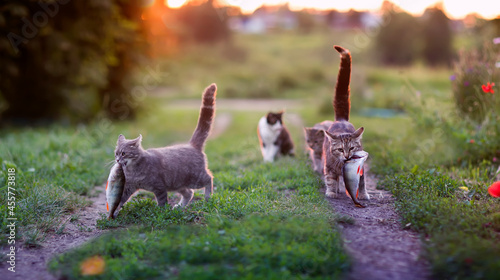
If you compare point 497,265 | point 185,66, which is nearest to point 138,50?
point 497,265

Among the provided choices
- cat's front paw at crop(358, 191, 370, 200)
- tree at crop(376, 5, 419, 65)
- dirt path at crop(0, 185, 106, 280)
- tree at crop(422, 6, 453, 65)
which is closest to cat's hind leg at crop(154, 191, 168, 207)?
dirt path at crop(0, 185, 106, 280)

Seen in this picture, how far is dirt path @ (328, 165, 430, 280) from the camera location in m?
2.85

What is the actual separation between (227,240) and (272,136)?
132 inches

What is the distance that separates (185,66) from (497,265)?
26566mm

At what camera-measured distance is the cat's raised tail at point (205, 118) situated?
4.65m

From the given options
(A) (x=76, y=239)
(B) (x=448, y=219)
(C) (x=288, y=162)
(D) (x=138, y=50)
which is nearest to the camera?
(B) (x=448, y=219)

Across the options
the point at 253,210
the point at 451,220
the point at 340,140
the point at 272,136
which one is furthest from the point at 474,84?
the point at 253,210

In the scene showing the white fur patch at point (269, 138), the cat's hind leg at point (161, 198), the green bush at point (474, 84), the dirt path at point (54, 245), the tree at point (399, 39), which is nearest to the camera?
the dirt path at point (54, 245)

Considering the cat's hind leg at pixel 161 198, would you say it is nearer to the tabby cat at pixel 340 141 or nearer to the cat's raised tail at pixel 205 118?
the cat's raised tail at pixel 205 118

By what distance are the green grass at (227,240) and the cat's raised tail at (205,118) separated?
0.63m

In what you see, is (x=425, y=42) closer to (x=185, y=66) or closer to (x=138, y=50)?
(x=185, y=66)

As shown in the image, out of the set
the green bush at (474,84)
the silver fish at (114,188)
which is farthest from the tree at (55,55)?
the green bush at (474,84)

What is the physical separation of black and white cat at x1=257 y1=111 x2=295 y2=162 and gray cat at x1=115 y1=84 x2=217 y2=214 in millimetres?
1816

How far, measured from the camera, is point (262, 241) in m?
3.17
